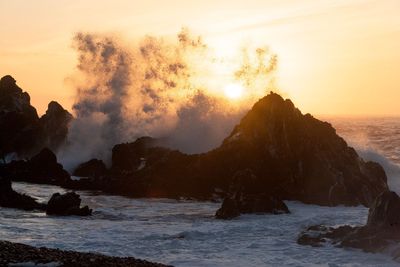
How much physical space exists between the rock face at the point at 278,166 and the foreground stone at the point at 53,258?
27434 mm

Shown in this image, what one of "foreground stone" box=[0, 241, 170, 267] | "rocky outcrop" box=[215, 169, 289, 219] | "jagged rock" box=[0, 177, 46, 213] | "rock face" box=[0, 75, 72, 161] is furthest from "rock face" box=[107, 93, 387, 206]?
"foreground stone" box=[0, 241, 170, 267]

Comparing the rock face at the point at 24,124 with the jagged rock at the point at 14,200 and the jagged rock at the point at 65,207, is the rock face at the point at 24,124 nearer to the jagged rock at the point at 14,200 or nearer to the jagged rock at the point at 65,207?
the jagged rock at the point at 14,200

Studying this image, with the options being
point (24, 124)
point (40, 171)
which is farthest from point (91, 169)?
point (24, 124)

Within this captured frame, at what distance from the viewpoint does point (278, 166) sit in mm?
52656

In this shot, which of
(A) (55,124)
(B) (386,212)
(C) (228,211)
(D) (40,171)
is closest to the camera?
(B) (386,212)

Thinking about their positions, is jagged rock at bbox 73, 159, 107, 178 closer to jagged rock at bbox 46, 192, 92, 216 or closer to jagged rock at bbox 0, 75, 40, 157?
jagged rock at bbox 0, 75, 40, 157

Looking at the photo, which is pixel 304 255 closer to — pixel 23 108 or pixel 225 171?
pixel 225 171

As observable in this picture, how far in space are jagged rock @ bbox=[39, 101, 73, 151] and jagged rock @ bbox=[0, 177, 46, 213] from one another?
125 feet

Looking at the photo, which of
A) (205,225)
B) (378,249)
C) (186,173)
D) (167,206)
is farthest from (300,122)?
(378,249)

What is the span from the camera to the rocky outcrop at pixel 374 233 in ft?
101

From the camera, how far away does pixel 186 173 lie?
5644 cm

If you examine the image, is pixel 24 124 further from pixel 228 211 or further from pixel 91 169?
pixel 228 211

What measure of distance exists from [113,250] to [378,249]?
1404cm

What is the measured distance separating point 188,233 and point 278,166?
19.7 metres
